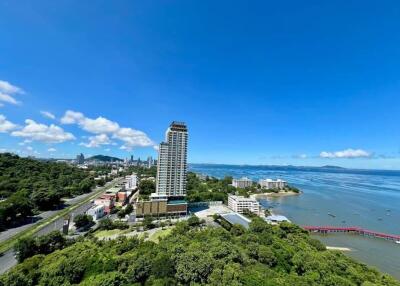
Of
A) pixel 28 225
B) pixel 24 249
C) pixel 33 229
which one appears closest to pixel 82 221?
pixel 33 229

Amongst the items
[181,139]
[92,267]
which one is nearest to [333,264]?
A: [92,267]

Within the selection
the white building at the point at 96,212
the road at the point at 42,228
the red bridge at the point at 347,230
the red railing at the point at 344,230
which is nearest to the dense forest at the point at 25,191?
the road at the point at 42,228

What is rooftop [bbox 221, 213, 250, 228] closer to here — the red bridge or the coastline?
the red bridge

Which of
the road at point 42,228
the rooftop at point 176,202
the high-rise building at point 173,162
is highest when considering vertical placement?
the high-rise building at point 173,162

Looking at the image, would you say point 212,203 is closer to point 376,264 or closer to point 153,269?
point 376,264

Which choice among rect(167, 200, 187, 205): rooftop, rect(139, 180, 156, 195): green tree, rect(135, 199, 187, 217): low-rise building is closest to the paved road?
rect(139, 180, 156, 195): green tree

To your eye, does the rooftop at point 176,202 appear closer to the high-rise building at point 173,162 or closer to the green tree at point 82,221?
the high-rise building at point 173,162

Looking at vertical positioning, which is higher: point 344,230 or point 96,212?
point 96,212

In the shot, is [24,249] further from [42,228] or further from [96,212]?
[96,212]
